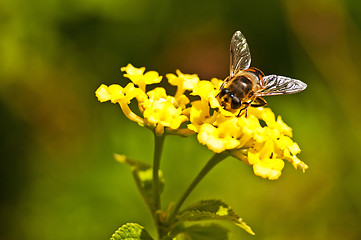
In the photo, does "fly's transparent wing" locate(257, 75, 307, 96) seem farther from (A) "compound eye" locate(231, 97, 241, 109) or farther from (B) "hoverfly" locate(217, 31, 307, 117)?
(A) "compound eye" locate(231, 97, 241, 109)

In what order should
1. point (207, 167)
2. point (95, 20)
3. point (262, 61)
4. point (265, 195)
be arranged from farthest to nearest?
point (262, 61)
point (95, 20)
point (265, 195)
point (207, 167)

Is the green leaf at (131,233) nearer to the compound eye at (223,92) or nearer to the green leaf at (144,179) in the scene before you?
the green leaf at (144,179)

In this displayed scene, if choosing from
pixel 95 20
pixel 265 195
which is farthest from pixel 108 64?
pixel 265 195

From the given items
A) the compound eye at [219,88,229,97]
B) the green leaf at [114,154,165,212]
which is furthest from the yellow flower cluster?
the green leaf at [114,154,165,212]

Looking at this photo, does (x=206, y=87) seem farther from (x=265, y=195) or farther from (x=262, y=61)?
(x=262, y=61)

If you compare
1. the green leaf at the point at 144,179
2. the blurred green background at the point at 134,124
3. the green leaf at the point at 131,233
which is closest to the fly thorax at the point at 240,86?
the green leaf at the point at 144,179

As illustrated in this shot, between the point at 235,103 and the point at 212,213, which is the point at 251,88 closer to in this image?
the point at 235,103

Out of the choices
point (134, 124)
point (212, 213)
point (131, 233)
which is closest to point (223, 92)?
point (212, 213)
